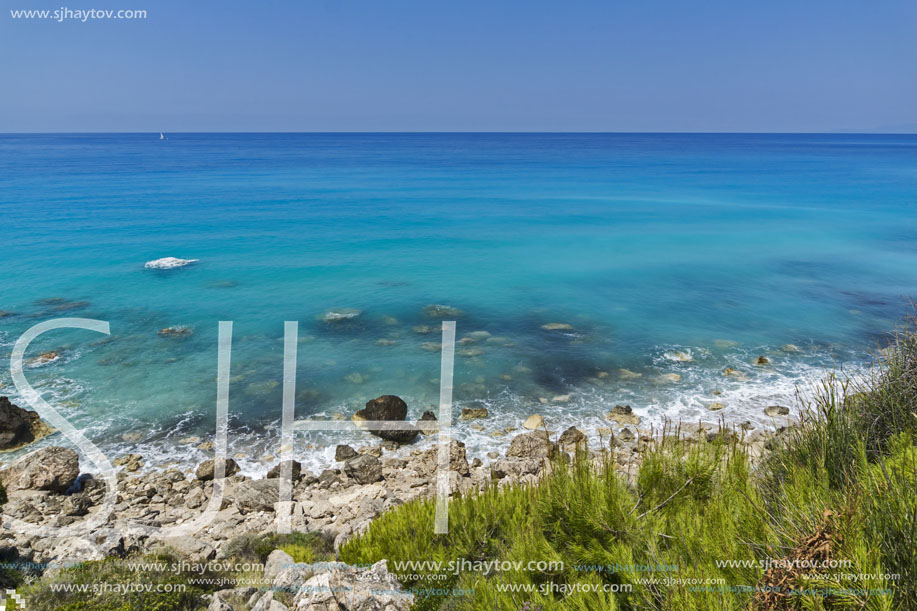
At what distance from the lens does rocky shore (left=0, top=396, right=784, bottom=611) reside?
8.13 metres

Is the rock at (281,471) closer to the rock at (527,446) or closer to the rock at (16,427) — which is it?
the rock at (527,446)

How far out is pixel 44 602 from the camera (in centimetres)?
553

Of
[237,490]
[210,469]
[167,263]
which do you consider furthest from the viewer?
[167,263]

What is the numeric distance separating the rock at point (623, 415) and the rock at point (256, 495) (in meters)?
8.77

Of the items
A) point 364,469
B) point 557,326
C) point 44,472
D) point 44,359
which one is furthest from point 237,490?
point 557,326

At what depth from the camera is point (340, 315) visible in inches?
902

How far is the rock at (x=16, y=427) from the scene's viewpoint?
13.1 metres

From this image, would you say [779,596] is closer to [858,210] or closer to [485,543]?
[485,543]

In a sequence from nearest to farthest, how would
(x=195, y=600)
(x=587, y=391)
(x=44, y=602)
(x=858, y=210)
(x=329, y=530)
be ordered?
(x=44, y=602)
(x=195, y=600)
(x=329, y=530)
(x=587, y=391)
(x=858, y=210)

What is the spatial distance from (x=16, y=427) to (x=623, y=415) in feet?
51.4

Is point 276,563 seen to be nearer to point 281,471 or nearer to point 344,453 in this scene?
point 281,471

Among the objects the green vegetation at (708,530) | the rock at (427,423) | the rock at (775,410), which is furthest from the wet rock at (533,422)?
the green vegetation at (708,530)

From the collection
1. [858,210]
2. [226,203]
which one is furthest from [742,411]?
[226,203]

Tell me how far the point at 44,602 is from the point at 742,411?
1539cm
